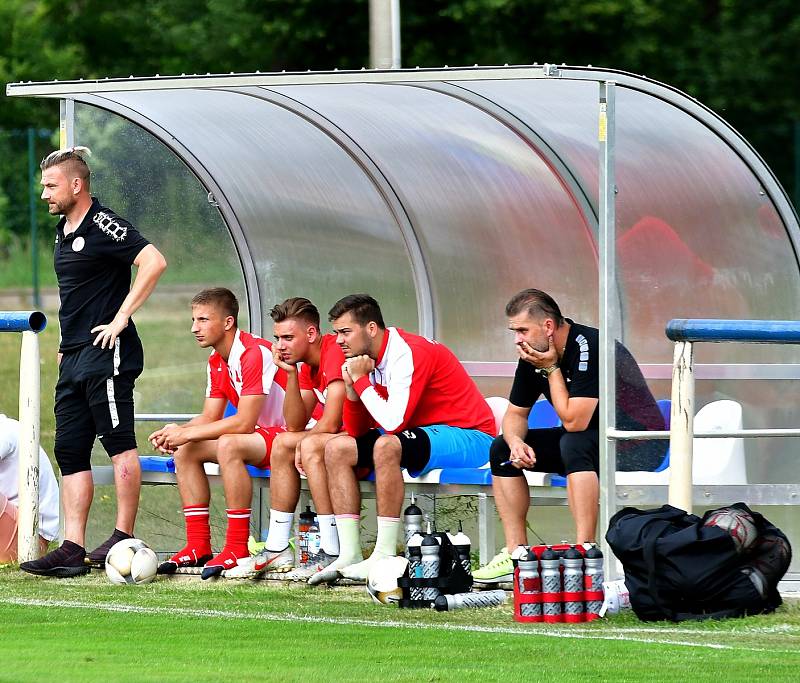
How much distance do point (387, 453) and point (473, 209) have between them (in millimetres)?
2152

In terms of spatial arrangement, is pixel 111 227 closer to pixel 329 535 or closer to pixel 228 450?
pixel 228 450

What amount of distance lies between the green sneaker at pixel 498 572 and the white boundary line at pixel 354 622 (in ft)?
3.41

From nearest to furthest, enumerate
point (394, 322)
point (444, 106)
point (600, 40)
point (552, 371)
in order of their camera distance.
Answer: point (552, 371) < point (444, 106) < point (394, 322) < point (600, 40)

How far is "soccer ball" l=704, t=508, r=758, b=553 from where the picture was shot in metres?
7.24

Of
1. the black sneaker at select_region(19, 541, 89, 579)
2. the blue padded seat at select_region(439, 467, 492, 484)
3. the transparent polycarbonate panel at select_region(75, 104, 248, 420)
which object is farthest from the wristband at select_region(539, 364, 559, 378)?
the transparent polycarbonate panel at select_region(75, 104, 248, 420)

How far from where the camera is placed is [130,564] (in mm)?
8438

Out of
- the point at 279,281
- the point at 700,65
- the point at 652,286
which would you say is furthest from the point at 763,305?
the point at 700,65

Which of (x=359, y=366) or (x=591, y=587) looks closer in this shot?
(x=591, y=587)

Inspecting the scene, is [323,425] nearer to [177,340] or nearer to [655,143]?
[655,143]

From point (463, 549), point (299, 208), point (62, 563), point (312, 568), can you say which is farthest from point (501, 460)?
point (299, 208)

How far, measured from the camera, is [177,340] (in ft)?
61.2

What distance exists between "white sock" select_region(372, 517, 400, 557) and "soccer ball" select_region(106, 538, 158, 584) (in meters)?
1.05

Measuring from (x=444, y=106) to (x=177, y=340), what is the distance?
961 centimetres

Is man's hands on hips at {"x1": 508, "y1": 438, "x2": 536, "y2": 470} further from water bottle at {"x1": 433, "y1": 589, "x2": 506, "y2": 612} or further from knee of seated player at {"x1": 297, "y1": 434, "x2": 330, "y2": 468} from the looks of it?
knee of seated player at {"x1": 297, "y1": 434, "x2": 330, "y2": 468}
